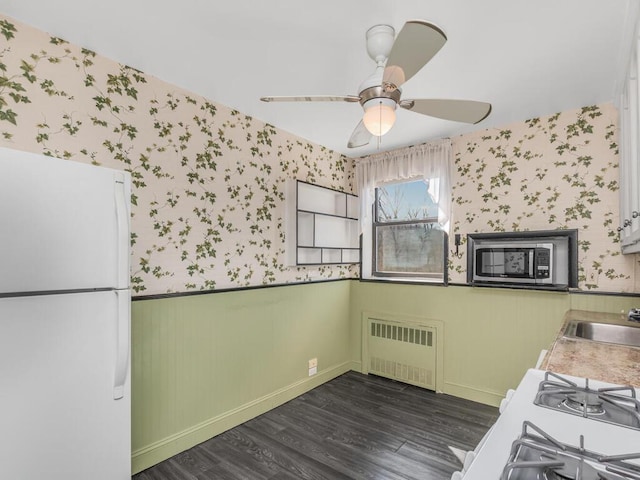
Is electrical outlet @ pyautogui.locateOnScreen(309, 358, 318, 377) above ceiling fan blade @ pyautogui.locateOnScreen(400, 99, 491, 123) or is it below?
below

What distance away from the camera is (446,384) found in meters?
3.24

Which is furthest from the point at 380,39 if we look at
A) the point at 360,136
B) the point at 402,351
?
the point at 402,351

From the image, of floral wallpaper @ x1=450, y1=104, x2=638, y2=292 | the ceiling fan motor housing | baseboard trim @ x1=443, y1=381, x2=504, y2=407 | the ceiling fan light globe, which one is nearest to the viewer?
the ceiling fan light globe

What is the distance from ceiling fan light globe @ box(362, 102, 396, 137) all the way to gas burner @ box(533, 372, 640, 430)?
3.90ft

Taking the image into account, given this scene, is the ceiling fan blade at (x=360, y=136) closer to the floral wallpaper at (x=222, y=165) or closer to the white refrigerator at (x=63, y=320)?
the floral wallpaper at (x=222, y=165)

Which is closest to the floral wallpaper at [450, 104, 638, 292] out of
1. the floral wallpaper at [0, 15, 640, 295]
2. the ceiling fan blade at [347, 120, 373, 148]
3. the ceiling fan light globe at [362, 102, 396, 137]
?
the floral wallpaper at [0, 15, 640, 295]

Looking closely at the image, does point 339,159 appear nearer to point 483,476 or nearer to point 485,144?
point 485,144

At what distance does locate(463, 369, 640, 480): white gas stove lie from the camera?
2.34 ft

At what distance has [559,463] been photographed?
0.71m

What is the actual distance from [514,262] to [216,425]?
8.88ft

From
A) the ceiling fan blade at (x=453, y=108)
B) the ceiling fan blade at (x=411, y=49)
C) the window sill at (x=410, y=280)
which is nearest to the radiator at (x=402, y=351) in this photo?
the window sill at (x=410, y=280)

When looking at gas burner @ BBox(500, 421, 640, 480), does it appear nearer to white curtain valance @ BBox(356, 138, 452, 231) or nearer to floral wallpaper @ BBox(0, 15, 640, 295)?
floral wallpaper @ BBox(0, 15, 640, 295)

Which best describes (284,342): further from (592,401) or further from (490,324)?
(592,401)

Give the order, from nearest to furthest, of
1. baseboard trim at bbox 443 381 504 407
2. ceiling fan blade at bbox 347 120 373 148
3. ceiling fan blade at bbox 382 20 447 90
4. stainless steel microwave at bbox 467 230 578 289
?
1. ceiling fan blade at bbox 382 20 447 90
2. ceiling fan blade at bbox 347 120 373 148
3. stainless steel microwave at bbox 467 230 578 289
4. baseboard trim at bbox 443 381 504 407
